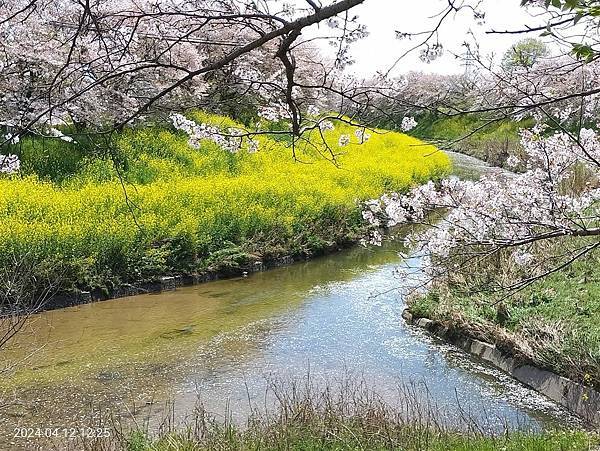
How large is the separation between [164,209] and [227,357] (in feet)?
14.6

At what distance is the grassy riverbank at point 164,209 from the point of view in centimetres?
876

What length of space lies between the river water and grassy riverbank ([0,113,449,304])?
619 millimetres

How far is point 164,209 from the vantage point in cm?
1053

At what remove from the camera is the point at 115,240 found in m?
9.16

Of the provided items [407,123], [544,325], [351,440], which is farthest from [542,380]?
[407,123]

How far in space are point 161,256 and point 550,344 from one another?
5736 mm

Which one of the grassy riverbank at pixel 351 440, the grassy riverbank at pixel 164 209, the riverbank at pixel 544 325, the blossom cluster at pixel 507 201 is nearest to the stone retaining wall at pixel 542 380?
the riverbank at pixel 544 325

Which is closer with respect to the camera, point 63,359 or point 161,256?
point 63,359

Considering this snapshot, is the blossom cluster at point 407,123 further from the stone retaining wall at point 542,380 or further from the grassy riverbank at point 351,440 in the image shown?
the stone retaining wall at point 542,380

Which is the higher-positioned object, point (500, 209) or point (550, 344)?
point (500, 209)

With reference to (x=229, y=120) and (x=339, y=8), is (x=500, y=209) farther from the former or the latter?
(x=229, y=120)

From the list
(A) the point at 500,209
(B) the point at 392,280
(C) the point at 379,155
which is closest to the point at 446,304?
(A) the point at 500,209

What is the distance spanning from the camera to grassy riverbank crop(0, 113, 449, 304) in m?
8.76

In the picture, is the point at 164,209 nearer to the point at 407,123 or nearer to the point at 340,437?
the point at 407,123
